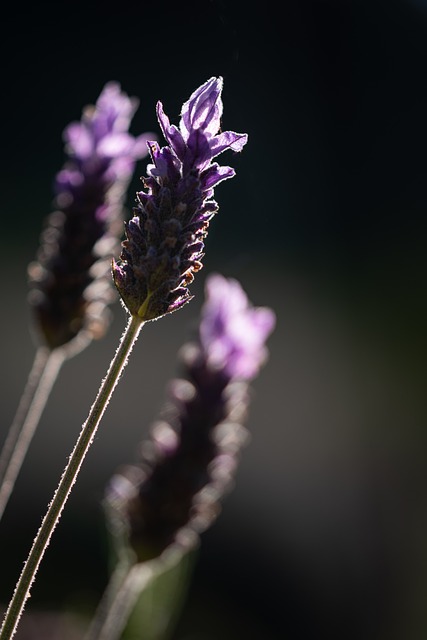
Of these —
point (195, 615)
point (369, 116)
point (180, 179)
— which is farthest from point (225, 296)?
point (369, 116)

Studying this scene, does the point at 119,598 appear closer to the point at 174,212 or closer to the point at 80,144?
the point at 80,144

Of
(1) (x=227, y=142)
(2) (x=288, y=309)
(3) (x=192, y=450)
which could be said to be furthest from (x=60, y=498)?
(2) (x=288, y=309)

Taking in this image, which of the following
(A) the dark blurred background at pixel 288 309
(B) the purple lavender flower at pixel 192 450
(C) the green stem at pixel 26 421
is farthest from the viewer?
(A) the dark blurred background at pixel 288 309

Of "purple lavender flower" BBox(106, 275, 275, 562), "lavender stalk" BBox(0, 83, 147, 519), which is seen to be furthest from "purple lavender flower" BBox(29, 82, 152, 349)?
"purple lavender flower" BBox(106, 275, 275, 562)

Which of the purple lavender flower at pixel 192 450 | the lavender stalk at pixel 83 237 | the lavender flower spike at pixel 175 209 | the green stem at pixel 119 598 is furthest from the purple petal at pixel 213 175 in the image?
the green stem at pixel 119 598

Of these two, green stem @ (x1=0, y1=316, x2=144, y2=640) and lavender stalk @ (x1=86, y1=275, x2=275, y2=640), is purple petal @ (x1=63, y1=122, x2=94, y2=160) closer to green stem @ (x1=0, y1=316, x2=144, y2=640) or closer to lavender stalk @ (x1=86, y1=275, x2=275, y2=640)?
lavender stalk @ (x1=86, y1=275, x2=275, y2=640)

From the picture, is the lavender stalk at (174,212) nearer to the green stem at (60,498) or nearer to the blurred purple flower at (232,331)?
the green stem at (60,498)
